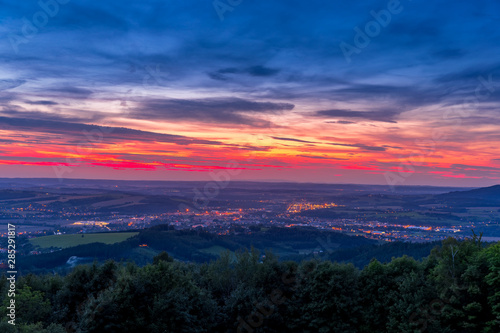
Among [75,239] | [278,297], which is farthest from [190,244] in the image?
[278,297]

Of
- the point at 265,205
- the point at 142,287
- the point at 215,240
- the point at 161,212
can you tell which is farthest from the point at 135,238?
the point at 265,205

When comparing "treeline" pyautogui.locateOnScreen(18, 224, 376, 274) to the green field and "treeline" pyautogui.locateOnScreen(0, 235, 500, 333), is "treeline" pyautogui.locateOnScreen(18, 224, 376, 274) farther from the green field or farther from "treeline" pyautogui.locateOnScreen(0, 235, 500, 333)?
"treeline" pyautogui.locateOnScreen(0, 235, 500, 333)

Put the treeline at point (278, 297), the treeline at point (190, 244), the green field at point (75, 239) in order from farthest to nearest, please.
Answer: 1. the green field at point (75, 239)
2. the treeline at point (190, 244)
3. the treeline at point (278, 297)

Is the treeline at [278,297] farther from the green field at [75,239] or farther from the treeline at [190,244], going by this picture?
the green field at [75,239]

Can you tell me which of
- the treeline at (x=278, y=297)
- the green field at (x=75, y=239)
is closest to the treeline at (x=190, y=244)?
the green field at (x=75, y=239)

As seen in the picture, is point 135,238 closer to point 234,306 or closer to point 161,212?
point 161,212

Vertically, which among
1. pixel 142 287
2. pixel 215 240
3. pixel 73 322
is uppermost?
pixel 142 287

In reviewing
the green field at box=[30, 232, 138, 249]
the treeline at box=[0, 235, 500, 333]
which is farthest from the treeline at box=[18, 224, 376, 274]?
the treeline at box=[0, 235, 500, 333]
